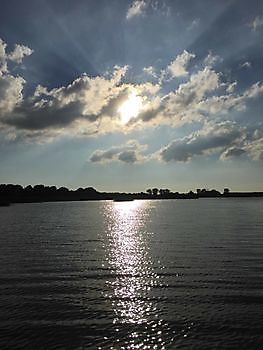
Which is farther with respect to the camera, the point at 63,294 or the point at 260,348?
the point at 63,294

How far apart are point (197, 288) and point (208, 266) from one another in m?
10.6

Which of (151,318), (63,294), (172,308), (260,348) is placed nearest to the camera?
(260,348)

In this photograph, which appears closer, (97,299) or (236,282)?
(97,299)

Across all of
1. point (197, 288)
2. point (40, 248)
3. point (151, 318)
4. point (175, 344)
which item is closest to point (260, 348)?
point (175, 344)

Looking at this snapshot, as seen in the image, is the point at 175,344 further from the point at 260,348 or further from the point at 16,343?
the point at 16,343

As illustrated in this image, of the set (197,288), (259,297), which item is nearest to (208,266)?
(197,288)

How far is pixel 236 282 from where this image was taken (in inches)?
1399

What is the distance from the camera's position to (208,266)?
43.8 m

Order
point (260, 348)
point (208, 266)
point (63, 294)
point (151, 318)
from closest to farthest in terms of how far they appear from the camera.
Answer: point (260, 348) → point (151, 318) → point (63, 294) → point (208, 266)

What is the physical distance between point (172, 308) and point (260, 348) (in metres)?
7.94

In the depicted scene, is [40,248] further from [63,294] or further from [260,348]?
[260,348]

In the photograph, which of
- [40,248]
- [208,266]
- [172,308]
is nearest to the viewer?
[172,308]

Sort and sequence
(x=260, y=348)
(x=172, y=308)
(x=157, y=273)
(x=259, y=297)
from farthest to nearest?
(x=157, y=273), (x=259, y=297), (x=172, y=308), (x=260, y=348)

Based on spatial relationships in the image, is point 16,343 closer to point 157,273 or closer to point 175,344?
point 175,344
